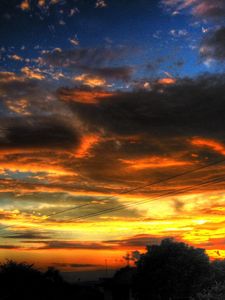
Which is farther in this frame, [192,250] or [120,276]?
[120,276]

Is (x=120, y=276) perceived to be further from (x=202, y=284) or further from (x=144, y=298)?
(x=202, y=284)

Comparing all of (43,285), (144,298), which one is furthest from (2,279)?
(144,298)

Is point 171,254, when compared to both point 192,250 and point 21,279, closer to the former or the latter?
point 192,250

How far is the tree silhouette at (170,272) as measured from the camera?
63250 mm

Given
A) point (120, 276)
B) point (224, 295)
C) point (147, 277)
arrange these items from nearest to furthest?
1. point (224, 295)
2. point (147, 277)
3. point (120, 276)

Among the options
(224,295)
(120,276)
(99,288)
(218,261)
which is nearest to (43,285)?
(99,288)

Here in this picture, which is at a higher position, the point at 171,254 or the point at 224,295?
the point at 171,254

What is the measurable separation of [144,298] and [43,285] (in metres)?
15.1

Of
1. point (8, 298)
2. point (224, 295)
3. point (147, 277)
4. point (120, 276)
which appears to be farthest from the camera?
point (120, 276)

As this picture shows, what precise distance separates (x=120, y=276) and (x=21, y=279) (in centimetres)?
1702

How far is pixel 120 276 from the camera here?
74.9 metres

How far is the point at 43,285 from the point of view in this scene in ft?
216

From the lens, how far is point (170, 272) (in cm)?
6425

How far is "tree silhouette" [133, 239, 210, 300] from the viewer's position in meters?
63.2
